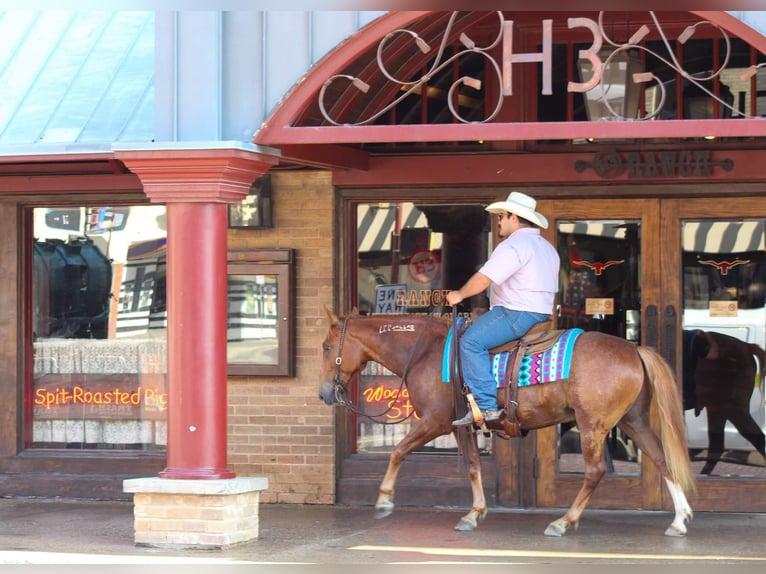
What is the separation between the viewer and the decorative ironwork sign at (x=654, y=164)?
1064 centimetres

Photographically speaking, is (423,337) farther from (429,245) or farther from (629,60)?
(629,60)

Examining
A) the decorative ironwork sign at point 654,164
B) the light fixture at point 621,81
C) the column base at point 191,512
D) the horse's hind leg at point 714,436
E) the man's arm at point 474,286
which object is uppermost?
the light fixture at point 621,81

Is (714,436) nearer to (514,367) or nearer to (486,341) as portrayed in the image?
(514,367)

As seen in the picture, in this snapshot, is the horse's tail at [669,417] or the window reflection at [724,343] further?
the window reflection at [724,343]

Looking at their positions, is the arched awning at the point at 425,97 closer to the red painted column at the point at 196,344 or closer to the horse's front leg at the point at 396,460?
the red painted column at the point at 196,344

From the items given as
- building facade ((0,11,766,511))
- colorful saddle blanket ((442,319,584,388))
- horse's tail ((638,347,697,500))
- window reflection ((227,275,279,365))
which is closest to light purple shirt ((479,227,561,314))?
colorful saddle blanket ((442,319,584,388))

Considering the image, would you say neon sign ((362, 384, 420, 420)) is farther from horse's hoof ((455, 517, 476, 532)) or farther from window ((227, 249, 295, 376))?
horse's hoof ((455, 517, 476, 532))

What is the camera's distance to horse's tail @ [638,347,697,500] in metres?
9.38

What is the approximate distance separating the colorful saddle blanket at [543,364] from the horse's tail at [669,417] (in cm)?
54

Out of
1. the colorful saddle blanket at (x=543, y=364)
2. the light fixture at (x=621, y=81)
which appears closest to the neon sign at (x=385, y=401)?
the colorful saddle blanket at (x=543, y=364)

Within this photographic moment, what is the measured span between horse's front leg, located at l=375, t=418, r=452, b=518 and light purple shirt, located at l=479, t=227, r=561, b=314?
3.41ft

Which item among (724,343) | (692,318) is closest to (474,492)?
(692,318)

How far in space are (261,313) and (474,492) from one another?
266 centimetres

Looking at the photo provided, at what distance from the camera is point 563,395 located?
31.0 ft
